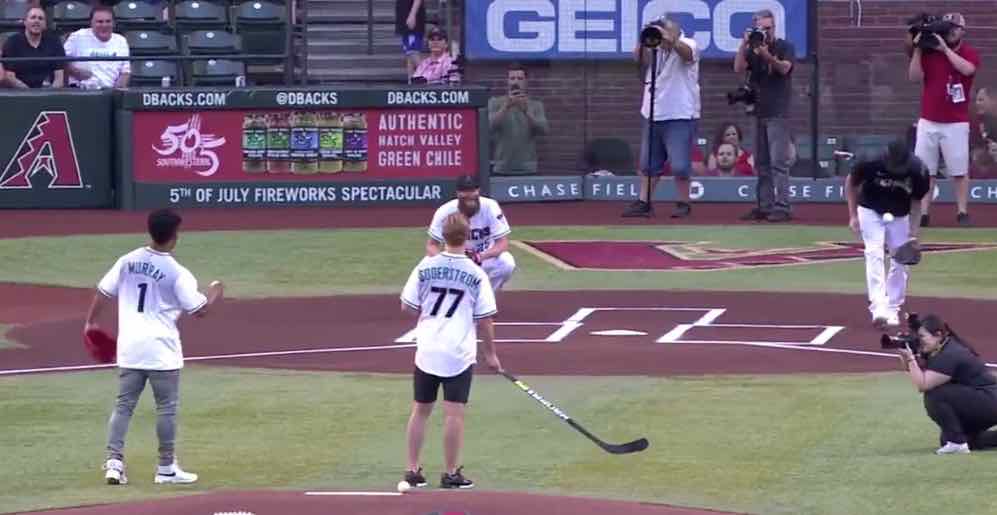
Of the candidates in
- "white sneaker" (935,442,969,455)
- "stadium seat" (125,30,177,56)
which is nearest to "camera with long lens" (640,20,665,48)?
"stadium seat" (125,30,177,56)

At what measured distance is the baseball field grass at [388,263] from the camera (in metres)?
19.6

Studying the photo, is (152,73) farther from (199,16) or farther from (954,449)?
(954,449)

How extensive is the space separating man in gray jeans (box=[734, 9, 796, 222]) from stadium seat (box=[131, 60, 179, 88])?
7412 mm

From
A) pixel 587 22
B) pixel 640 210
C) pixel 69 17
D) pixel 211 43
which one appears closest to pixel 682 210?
pixel 640 210

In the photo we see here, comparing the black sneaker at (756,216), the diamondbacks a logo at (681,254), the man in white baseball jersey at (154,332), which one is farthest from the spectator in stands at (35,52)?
the man in white baseball jersey at (154,332)

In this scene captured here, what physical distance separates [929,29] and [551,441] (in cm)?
1064

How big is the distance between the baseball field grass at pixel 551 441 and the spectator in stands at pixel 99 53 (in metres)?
10.7

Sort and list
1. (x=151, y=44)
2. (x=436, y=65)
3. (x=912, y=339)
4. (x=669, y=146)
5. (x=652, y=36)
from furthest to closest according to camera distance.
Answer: (x=151, y=44) < (x=436, y=65) < (x=669, y=146) < (x=652, y=36) < (x=912, y=339)

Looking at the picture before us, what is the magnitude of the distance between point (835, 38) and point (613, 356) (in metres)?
12.6

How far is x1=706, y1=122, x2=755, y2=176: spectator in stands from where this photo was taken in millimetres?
25453

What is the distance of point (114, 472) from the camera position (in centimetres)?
1073

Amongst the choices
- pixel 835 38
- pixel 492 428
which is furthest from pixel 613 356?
pixel 835 38

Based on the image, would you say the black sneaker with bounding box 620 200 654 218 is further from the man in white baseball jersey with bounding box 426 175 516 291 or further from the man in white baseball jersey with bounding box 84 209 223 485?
the man in white baseball jersey with bounding box 84 209 223 485

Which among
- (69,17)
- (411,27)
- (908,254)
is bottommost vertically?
(908,254)
